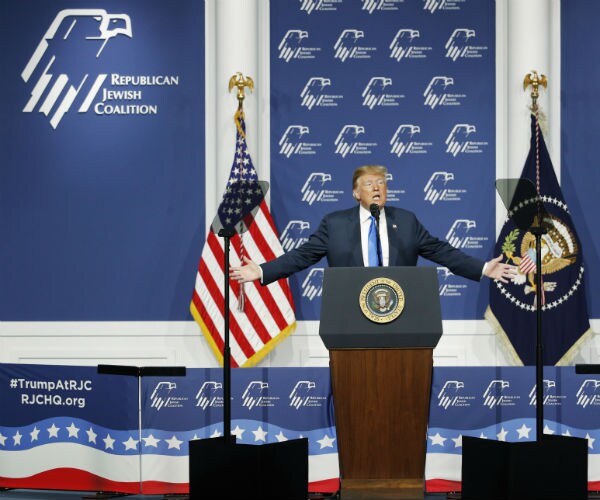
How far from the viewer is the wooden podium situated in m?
3.84

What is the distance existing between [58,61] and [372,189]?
3498mm

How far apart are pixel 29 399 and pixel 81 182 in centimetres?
227

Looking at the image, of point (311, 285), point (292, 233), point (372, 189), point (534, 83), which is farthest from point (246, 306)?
point (534, 83)

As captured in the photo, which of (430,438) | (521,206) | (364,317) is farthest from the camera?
(521,206)

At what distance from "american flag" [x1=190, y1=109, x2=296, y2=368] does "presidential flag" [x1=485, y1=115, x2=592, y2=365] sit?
1.72 m

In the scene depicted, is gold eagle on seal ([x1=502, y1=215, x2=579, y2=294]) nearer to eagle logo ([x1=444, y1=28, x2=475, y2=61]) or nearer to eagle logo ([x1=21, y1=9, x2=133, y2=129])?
eagle logo ([x1=444, y1=28, x2=475, y2=61])

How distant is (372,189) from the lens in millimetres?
4703

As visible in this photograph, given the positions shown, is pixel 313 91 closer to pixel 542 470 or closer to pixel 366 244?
pixel 366 244

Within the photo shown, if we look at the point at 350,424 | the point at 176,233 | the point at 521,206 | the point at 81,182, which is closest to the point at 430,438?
the point at 350,424

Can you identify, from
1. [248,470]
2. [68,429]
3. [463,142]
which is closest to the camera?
[248,470]

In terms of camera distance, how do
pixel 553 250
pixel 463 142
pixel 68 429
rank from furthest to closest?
pixel 463 142 < pixel 553 250 < pixel 68 429

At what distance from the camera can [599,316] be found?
6793 millimetres

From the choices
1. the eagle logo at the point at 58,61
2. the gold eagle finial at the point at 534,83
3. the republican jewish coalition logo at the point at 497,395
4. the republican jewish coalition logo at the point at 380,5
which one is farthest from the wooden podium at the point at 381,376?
the eagle logo at the point at 58,61

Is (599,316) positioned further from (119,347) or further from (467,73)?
(119,347)
